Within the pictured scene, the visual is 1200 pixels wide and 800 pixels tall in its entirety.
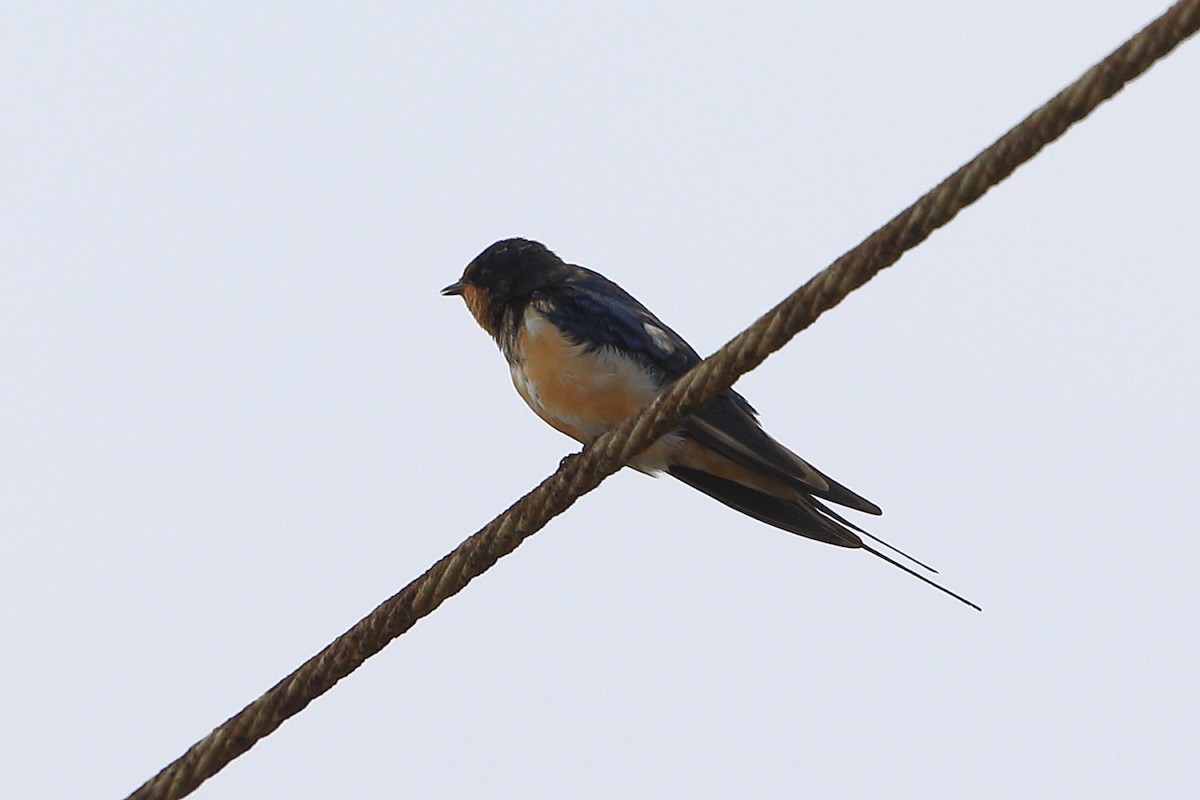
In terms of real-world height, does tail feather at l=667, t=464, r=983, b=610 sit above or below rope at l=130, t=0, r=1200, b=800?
above

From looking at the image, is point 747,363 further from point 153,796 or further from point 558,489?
point 153,796

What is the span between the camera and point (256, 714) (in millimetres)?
3174

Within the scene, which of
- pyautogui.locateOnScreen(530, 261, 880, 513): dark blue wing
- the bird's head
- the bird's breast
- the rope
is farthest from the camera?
the bird's head

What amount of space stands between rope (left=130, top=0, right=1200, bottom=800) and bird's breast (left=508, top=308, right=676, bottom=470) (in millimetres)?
1480

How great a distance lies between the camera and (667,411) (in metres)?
3.03

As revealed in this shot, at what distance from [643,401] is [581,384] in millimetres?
179

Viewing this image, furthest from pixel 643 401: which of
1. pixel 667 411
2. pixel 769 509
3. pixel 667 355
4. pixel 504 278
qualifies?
pixel 667 411

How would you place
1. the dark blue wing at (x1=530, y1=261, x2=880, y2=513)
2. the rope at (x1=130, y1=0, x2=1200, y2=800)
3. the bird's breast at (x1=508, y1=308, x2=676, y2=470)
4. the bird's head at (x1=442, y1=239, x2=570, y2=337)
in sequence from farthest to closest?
the bird's head at (x1=442, y1=239, x2=570, y2=337), the bird's breast at (x1=508, y1=308, x2=676, y2=470), the dark blue wing at (x1=530, y1=261, x2=880, y2=513), the rope at (x1=130, y1=0, x2=1200, y2=800)

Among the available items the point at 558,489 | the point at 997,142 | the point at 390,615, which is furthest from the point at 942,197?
the point at 390,615

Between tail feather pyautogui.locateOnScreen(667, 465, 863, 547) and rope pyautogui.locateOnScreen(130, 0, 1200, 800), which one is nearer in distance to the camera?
rope pyautogui.locateOnScreen(130, 0, 1200, 800)

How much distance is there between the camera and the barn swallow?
15.0ft

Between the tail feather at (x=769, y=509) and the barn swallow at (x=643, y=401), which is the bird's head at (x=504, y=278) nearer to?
the barn swallow at (x=643, y=401)

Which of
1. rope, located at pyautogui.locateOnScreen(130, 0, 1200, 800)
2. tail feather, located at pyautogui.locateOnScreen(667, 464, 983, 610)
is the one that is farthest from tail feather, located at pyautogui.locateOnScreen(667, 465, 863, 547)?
rope, located at pyautogui.locateOnScreen(130, 0, 1200, 800)

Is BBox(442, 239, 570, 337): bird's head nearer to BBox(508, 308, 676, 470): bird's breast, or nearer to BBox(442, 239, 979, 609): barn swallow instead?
BBox(442, 239, 979, 609): barn swallow
